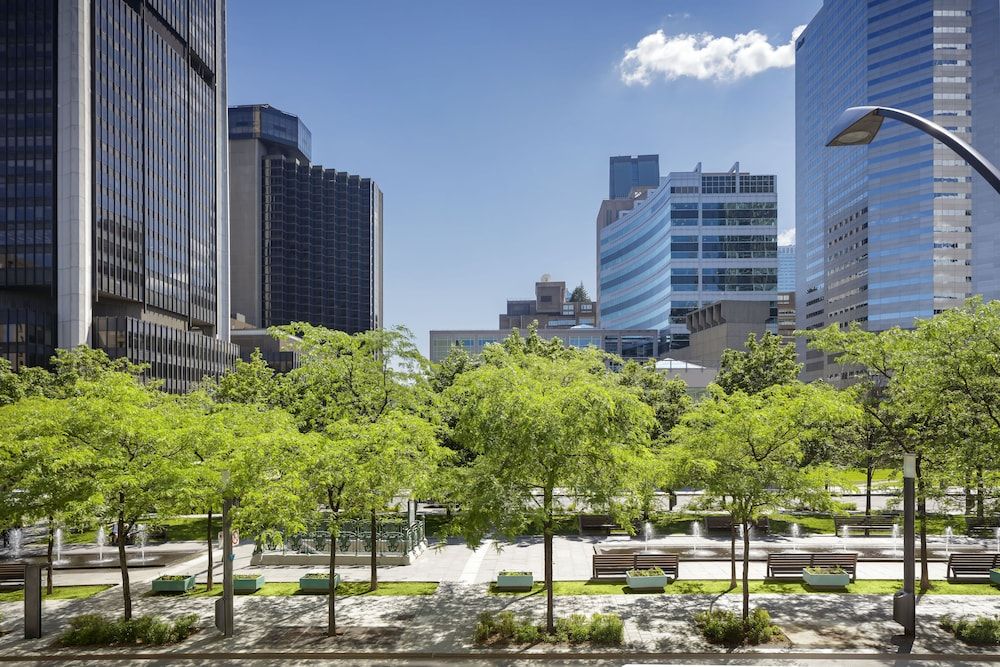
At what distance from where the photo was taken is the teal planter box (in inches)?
738

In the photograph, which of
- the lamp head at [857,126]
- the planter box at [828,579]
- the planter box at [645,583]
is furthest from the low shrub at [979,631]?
the lamp head at [857,126]

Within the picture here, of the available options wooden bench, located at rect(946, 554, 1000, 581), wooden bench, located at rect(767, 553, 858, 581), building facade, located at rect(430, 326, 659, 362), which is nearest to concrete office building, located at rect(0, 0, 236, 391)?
building facade, located at rect(430, 326, 659, 362)

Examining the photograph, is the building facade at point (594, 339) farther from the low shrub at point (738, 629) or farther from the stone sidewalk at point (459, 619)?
the low shrub at point (738, 629)

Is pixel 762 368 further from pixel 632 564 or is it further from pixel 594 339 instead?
pixel 594 339

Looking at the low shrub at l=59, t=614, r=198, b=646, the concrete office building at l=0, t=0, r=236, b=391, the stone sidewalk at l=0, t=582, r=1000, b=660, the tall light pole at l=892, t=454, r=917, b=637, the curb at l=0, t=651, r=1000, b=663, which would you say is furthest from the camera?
the concrete office building at l=0, t=0, r=236, b=391

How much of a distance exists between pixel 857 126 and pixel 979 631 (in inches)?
463

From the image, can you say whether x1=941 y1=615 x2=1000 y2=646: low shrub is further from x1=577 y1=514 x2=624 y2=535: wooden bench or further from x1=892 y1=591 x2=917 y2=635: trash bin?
x1=577 y1=514 x2=624 y2=535: wooden bench

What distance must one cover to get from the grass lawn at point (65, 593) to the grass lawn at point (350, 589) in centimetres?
194

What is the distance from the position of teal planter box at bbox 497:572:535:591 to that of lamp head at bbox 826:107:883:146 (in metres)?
14.0

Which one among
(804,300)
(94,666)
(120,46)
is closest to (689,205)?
(804,300)

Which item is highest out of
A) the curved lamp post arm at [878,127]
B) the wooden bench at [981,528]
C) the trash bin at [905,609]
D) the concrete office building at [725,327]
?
the curved lamp post arm at [878,127]

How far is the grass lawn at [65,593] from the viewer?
18761 millimetres

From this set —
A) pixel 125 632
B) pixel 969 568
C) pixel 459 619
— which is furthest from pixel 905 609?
pixel 125 632

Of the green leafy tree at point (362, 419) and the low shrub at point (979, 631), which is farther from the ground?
the green leafy tree at point (362, 419)
